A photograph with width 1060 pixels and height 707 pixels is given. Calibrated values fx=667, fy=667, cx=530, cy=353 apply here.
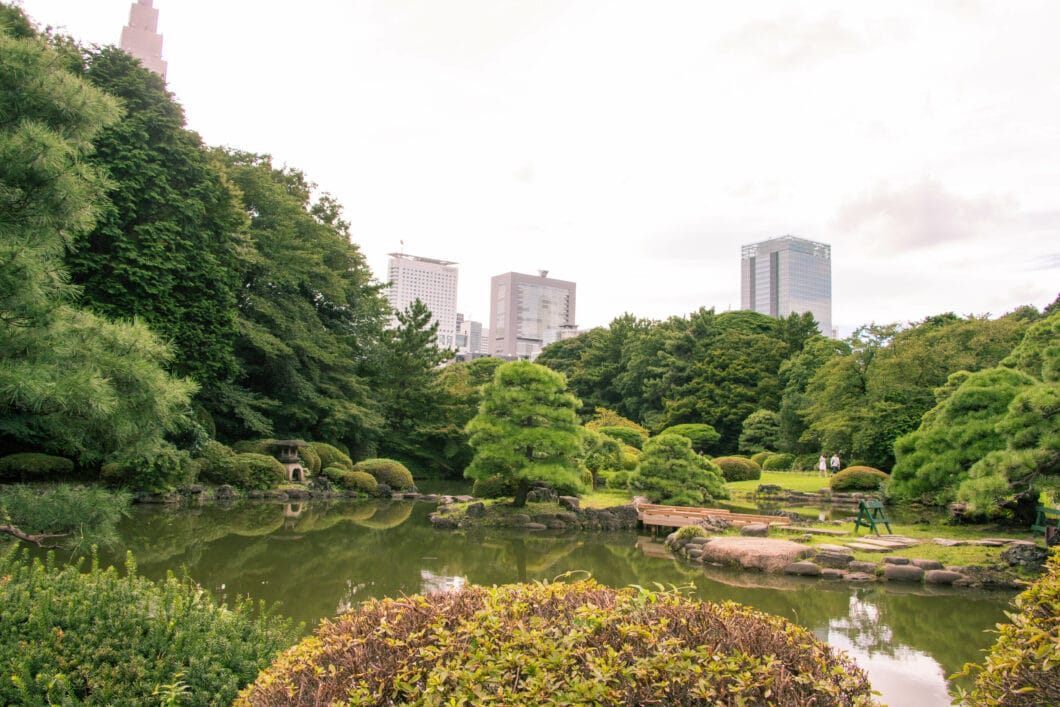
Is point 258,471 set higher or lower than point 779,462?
lower

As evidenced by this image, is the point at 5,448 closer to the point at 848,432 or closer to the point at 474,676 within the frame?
the point at 474,676

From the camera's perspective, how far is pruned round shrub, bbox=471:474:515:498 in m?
14.4

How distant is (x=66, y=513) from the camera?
4836 mm

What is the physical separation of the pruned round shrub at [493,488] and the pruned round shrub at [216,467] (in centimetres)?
599

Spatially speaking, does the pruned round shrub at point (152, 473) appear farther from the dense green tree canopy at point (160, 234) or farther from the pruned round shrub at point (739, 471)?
the pruned round shrub at point (739, 471)

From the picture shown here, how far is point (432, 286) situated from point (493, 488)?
367ft

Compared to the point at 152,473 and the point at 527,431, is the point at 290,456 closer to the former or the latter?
the point at 152,473

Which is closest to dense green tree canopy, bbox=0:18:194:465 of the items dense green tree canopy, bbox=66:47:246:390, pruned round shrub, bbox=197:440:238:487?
dense green tree canopy, bbox=66:47:246:390

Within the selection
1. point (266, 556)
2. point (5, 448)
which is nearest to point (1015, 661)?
point (266, 556)

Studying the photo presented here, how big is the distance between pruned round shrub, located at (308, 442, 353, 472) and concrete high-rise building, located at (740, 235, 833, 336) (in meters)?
93.4

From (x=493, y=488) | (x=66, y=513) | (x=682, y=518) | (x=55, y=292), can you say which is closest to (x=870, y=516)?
(x=682, y=518)

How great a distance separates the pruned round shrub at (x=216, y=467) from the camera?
15969mm

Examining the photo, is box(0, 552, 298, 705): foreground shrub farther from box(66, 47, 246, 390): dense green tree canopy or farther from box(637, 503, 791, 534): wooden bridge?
box(66, 47, 246, 390): dense green tree canopy

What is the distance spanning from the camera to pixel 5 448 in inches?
525
